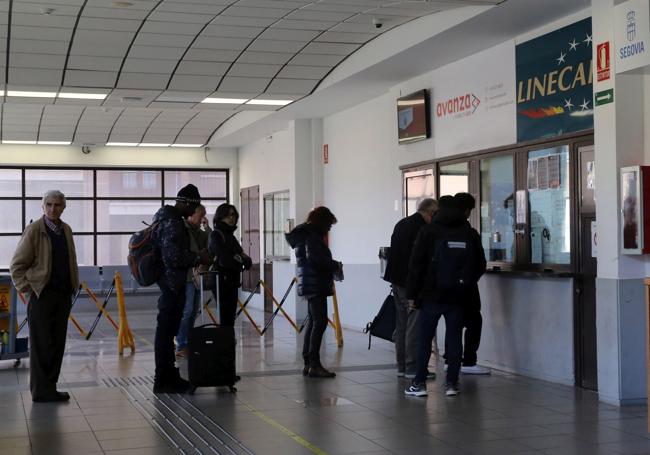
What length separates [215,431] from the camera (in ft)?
23.0

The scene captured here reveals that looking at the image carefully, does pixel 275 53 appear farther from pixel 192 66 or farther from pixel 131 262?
A: pixel 131 262

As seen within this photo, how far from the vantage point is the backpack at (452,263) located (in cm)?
833

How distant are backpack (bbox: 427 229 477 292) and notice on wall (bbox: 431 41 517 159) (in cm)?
239

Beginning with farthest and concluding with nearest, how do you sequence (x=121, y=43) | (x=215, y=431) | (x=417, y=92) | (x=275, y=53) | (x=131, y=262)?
(x=417, y=92) → (x=275, y=53) → (x=121, y=43) → (x=131, y=262) → (x=215, y=431)

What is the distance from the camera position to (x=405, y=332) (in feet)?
31.1

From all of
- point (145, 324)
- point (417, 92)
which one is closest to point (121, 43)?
point (417, 92)

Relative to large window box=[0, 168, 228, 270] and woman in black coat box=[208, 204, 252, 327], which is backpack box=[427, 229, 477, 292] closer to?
woman in black coat box=[208, 204, 252, 327]

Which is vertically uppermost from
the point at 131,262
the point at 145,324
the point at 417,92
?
the point at 417,92

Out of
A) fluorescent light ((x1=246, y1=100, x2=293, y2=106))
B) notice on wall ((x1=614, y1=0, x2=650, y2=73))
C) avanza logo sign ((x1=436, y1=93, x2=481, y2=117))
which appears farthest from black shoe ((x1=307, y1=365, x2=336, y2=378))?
fluorescent light ((x1=246, y1=100, x2=293, y2=106))

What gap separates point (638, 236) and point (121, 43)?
617 cm

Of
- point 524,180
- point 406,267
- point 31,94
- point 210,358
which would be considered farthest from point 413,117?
point 31,94

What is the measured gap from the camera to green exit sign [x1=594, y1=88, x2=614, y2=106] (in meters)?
8.10

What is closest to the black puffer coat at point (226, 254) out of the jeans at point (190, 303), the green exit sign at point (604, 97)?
the jeans at point (190, 303)

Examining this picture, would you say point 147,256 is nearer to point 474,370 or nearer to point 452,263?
point 452,263
